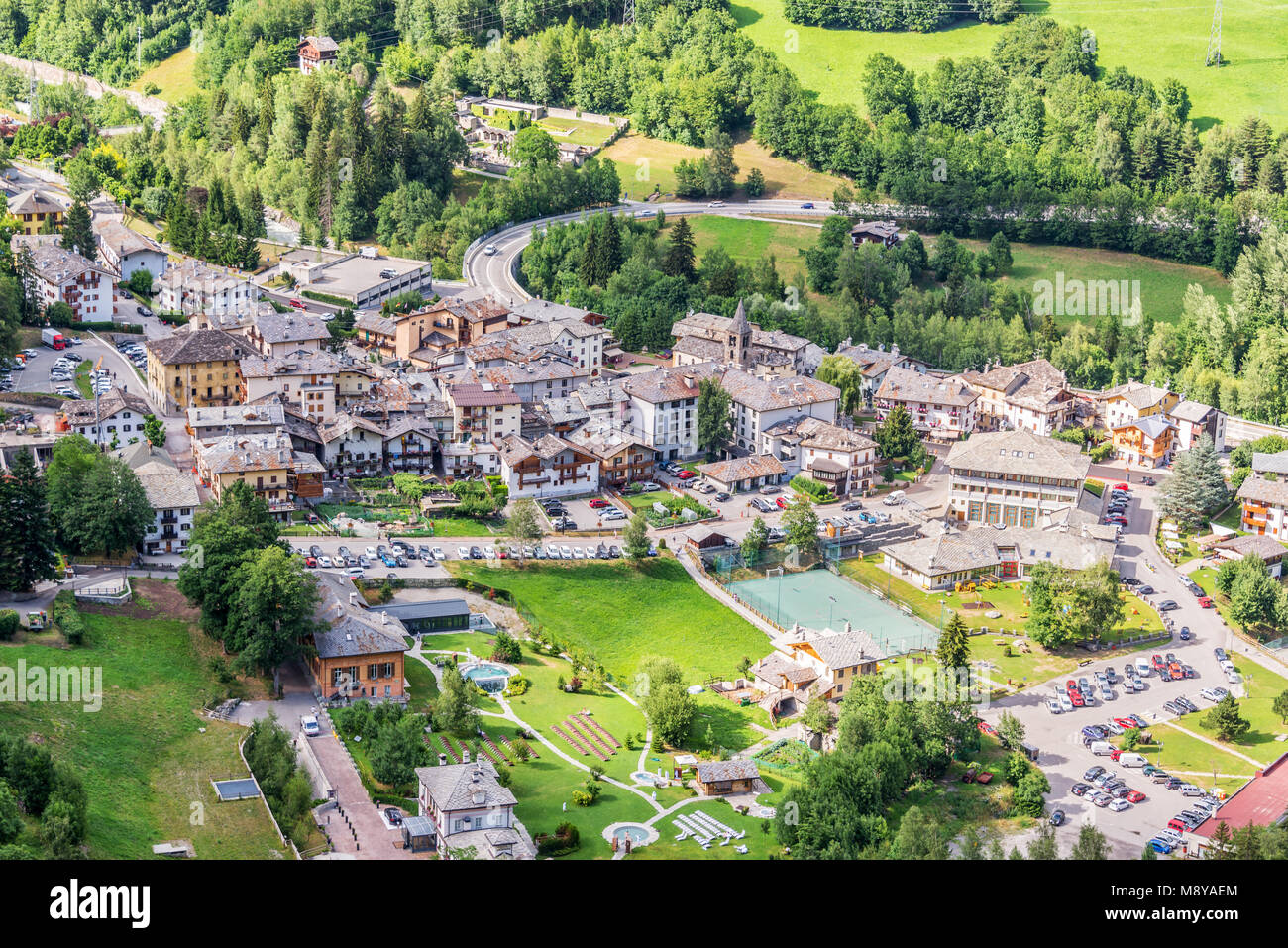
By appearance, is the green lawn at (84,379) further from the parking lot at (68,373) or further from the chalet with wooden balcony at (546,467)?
the chalet with wooden balcony at (546,467)

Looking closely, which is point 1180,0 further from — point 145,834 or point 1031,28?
point 145,834

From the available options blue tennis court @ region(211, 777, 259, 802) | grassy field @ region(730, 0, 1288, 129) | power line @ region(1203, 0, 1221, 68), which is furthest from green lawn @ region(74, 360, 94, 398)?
power line @ region(1203, 0, 1221, 68)

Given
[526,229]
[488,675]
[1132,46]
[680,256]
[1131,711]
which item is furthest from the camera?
[1132,46]

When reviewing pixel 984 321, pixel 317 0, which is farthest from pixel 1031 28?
pixel 317 0

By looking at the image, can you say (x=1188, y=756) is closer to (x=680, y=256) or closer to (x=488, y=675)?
(x=488, y=675)

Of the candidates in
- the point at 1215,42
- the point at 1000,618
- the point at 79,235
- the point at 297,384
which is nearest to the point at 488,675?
the point at 1000,618

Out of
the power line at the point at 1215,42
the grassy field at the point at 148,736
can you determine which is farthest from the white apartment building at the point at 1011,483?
the power line at the point at 1215,42
